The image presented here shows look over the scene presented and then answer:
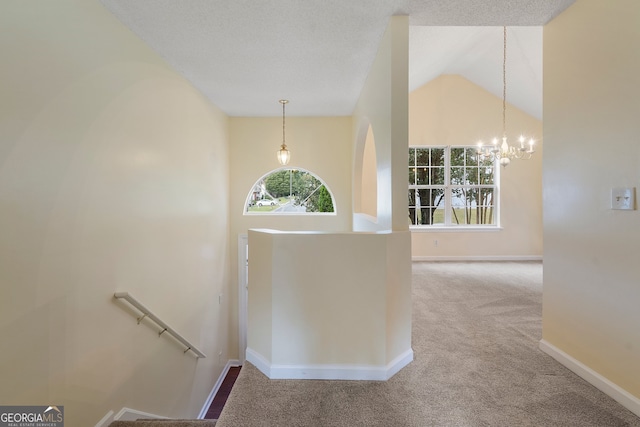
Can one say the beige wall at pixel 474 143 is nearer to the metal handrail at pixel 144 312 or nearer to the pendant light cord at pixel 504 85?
the pendant light cord at pixel 504 85

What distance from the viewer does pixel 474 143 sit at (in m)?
6.23

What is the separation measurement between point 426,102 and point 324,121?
7.50 feet

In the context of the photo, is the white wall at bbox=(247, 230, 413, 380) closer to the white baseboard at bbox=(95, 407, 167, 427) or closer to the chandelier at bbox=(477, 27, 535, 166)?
the white baseboard at bbox=(95, 407, 167, 427)

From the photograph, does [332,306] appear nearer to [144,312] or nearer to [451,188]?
[144,312]

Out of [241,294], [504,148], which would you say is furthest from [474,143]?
[241,294]

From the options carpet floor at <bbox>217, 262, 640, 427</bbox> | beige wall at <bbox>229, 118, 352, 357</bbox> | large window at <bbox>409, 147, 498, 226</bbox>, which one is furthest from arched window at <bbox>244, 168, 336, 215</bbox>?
carpet floor at <bbox>217, 262, 640, 427</bbox>

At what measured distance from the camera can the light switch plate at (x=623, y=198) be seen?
5.38 ft

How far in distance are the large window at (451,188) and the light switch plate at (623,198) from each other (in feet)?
15.3

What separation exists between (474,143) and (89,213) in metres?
6.47

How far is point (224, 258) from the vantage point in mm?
5270

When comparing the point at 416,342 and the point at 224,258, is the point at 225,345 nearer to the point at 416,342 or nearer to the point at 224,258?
the point at 224,258
